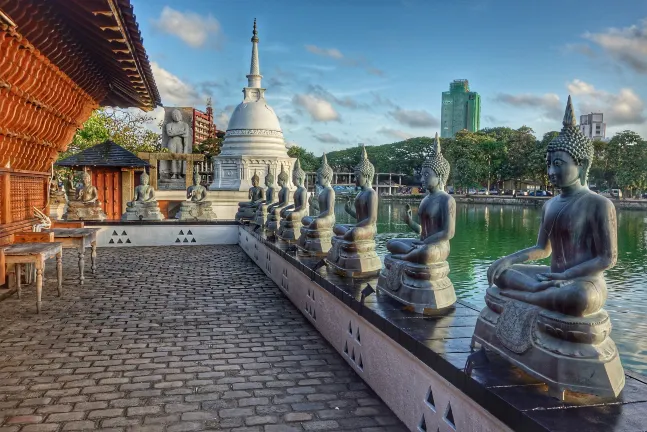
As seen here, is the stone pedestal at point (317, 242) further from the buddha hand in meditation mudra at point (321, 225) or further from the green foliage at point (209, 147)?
the green foliage at point (209, 147)

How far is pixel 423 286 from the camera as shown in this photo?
4969 mm

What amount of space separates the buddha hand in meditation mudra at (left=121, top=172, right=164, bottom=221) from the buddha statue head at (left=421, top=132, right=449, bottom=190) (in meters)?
14.0

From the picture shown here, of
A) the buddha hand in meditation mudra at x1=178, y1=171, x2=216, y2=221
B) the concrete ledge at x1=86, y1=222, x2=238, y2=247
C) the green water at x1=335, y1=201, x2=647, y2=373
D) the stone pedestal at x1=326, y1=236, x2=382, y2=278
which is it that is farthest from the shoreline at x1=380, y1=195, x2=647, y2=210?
the stone pedestal at x1=326, y1=236, x2=382, y2=278

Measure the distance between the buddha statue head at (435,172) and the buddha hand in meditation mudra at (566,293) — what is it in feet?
5.52

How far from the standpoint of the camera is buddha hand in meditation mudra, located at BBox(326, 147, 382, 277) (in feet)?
22.2

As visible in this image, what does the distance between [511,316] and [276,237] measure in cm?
836

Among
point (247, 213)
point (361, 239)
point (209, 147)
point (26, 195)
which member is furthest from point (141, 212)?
point (209, 147)

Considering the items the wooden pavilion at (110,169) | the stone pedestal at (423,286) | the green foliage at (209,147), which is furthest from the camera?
the green foliage at (209,147)

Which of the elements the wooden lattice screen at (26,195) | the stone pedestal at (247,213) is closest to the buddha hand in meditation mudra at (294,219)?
the wooden lattice screen at (26,195)

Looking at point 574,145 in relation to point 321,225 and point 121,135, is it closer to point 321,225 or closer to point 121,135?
point 321,225

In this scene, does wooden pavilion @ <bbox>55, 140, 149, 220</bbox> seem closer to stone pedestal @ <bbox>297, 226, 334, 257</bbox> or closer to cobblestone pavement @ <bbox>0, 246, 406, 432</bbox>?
cobblestone pavement @ <bbox>0, 246, 406, 432</bbox>

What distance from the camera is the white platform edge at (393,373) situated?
3.47 metres

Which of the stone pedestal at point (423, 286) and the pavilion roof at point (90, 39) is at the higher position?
the pavilion roof at point (90, 39)

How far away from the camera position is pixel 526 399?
9.83ft
